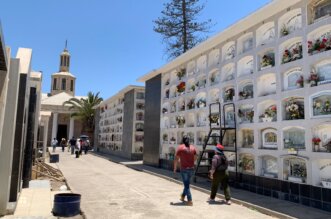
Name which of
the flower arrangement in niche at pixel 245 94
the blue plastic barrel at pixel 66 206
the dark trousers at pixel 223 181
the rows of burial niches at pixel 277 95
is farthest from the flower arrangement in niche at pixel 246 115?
the blue plastic barrel at pixel 66 206

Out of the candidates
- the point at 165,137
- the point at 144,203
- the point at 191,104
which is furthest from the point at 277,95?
the point at 165,137

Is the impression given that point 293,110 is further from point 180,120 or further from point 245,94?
point 180,120

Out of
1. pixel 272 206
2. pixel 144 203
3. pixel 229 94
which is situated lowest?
pixel 144 203

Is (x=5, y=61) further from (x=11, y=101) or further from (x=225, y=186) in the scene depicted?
(x=225, y=186)

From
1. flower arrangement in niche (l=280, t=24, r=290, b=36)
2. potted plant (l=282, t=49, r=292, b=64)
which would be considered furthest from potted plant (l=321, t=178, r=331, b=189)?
flower arrangement in niche (l=280, t=24, r=290, b=36)

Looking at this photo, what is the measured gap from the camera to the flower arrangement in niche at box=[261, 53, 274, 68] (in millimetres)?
8284

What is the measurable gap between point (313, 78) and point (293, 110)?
91 centimetres

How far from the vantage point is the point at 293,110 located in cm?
733

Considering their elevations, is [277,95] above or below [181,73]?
below

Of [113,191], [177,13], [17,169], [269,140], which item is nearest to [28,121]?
[17,169]

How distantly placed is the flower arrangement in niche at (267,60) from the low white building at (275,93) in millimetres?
28

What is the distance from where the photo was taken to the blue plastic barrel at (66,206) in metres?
5.73

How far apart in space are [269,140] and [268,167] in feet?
2.36

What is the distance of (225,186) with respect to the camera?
7055 millimetres
